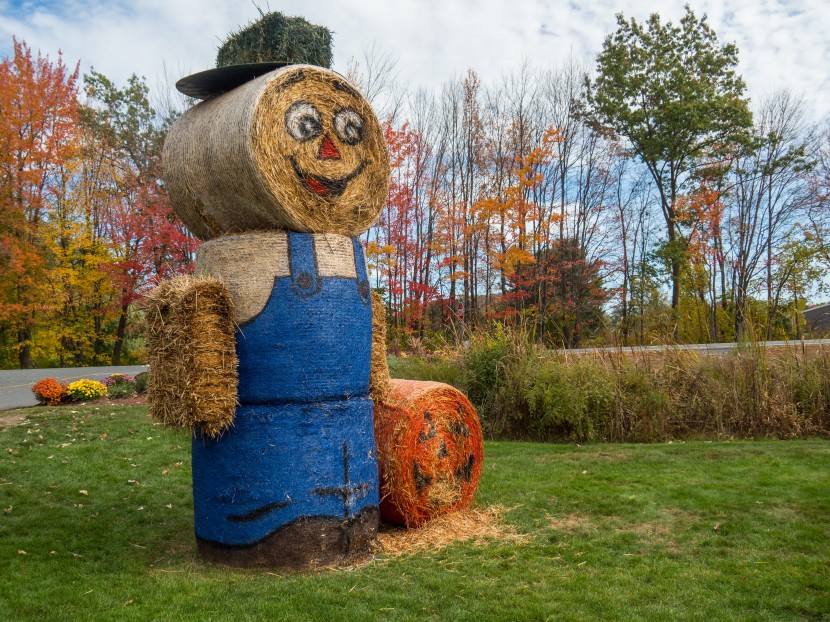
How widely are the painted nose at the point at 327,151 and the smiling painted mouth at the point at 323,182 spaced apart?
0.15 metres

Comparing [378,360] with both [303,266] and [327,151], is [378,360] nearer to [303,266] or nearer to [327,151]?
[303,266]

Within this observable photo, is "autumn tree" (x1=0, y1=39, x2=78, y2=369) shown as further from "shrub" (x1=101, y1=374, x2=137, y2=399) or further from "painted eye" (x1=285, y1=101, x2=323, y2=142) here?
"painted eye" (x1=285, y1=101, x2=323, y2=142)

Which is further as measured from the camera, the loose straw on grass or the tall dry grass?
the tall dry grass

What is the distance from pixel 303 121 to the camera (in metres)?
4.86

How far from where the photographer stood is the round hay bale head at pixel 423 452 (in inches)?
220

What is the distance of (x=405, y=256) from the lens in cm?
2159

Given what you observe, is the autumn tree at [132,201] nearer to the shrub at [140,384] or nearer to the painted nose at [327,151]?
the shrub at [140,384]

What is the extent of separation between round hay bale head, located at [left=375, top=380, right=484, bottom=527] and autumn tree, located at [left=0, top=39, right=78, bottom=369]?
64.3 feet

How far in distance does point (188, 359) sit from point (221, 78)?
219 centimetres

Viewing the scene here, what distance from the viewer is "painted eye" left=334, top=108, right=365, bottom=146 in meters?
5.05

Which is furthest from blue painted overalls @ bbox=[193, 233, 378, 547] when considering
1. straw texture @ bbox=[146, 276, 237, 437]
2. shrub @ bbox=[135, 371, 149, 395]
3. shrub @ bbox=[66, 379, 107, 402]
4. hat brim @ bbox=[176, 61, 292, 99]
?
shrub @ bbox=[135, 371, 149, 395]

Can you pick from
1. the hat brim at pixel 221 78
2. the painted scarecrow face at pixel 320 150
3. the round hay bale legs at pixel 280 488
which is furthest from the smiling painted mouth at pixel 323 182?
the round hay bale legs at pixel 280 488

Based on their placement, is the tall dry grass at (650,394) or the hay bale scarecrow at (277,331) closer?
the hay bale scarecrow at (277,331)

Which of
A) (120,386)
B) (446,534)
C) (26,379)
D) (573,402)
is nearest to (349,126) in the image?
(446,534)
